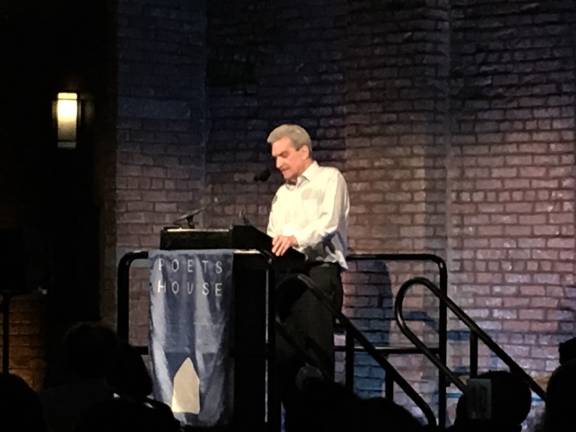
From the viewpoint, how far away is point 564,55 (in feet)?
28.0

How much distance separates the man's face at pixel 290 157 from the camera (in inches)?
289

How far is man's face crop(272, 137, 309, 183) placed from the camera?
7.34m

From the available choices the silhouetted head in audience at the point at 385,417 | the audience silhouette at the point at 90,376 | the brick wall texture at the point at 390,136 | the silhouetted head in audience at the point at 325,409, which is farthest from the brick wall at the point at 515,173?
the silhouetted head in audience at the point at 385,417

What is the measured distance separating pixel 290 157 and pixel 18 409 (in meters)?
4.08

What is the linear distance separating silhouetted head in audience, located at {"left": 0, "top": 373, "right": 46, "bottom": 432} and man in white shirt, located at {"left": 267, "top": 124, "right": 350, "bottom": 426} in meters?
3.35

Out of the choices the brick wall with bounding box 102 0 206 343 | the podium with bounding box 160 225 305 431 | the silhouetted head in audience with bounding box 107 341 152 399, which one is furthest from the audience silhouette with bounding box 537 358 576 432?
the brick wall with bounding box 102 0 206 343

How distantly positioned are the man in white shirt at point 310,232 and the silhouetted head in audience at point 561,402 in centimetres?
333

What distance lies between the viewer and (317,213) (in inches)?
289

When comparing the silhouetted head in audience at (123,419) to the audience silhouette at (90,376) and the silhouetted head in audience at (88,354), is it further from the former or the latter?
the silhouetted head in audience at (88,354)

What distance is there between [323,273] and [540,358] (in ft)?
6.78

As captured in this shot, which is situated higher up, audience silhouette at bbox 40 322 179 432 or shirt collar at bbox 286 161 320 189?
shirt collar at bbox 286 161 320 189

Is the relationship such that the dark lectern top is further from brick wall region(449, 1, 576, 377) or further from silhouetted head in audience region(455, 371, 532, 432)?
brick wall region(449, 1, 576, 377)

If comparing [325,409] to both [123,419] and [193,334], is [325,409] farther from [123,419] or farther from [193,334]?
[193,334]

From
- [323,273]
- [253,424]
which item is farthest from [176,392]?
[323,273]
